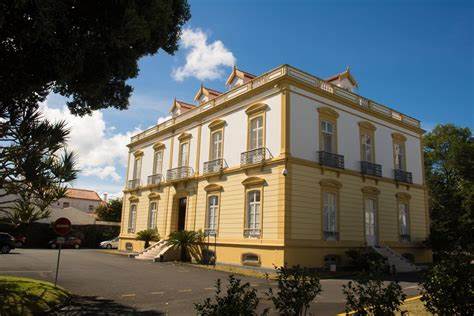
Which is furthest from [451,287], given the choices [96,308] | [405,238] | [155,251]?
[155,251]

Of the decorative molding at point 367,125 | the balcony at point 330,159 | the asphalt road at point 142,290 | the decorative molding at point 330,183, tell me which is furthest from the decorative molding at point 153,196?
the decorative molding at point 367,125

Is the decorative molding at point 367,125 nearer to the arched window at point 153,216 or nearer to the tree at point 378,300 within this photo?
the arched window at point 153,216

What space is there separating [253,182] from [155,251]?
880 centimetres

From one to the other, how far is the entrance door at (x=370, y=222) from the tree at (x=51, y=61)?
16.8 m

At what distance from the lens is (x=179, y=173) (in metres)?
26.3

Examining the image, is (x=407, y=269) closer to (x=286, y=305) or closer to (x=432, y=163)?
(x=286, y=305)

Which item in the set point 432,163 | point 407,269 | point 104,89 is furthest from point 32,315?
point 432,163

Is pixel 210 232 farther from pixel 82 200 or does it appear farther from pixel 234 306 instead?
pixel 82 200

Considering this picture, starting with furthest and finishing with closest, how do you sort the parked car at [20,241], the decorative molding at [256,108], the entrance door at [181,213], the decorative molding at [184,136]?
the parked car at [20,241], the decorative molding at [184,136], the entrance door at [181,213], the decorative molding at [256,108]

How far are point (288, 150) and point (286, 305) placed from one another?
14.1 meters

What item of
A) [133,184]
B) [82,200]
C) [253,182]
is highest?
[82,200]

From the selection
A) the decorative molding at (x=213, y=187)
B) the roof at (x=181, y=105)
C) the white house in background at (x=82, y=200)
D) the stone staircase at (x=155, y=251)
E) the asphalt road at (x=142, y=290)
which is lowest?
the asphalt road at (x=142, y=290)

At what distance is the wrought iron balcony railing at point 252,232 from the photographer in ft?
63.9

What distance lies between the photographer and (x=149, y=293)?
1159 cm
